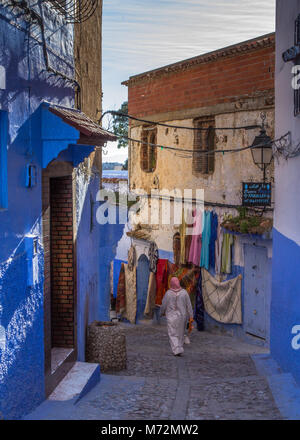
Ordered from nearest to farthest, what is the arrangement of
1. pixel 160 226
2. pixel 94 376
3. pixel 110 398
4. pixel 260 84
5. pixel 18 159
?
1. pixel 18 159
2. pixel 110 398
3. pixel 94 376
4. pixel 260 84
5. pixel 160 226

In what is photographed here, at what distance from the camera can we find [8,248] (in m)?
5.28

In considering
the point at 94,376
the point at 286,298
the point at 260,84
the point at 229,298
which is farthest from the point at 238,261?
the point at 94,376

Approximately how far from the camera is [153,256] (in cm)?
1727

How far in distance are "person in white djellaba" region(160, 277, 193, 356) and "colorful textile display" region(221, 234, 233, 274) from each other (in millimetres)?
2889

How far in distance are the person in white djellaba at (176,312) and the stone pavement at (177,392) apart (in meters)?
0.31

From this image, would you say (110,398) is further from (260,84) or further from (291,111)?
(260,84)

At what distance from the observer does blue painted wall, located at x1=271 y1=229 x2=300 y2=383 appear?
793cm

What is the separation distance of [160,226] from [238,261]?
4229mm

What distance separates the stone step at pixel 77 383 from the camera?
6.81m

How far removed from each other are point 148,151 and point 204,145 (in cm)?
332

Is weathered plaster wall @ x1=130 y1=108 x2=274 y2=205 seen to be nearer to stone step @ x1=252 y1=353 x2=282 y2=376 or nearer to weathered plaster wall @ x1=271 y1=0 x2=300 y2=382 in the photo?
weathered plaster wall @ x1=271 y1=0 x2=300 y2=382
